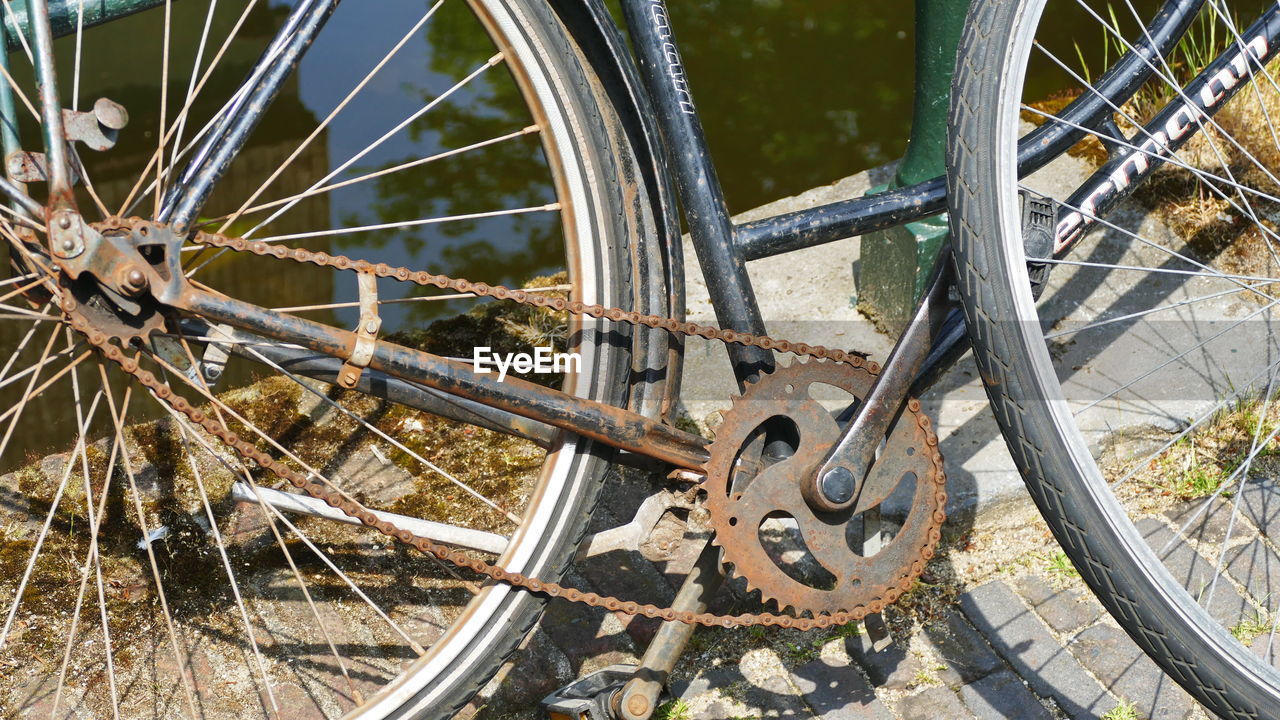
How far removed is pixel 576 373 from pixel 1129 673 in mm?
1318

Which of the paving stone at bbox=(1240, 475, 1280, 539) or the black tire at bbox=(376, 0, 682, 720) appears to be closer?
the black tire at bbox=(376, 0, 682, 720)

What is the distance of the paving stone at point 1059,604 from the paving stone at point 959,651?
17 cm

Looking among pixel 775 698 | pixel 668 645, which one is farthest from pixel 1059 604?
pixel 668 645

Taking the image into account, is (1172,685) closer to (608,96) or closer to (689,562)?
(689,562)

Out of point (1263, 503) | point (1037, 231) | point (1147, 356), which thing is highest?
point (1147, 356)

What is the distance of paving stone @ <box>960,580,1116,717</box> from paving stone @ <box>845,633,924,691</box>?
188 millimetres

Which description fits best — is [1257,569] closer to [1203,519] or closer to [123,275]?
[1203,519]

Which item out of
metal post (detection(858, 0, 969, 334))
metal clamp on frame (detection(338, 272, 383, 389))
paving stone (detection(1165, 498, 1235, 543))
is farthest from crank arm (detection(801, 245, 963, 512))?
paving stone (detection(1165, 498, 1235, 543))

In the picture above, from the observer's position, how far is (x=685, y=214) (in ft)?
7.12

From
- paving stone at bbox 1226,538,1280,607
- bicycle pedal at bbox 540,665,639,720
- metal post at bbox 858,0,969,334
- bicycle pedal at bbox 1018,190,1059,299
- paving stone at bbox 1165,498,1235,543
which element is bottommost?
bicycle pedal at bbox 540,665,639,720

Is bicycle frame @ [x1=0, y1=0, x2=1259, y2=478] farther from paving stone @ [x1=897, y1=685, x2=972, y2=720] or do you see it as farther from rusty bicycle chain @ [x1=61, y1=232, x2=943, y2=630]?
paving stone @ [x1=897, y1=685, x2=972, y2=720]

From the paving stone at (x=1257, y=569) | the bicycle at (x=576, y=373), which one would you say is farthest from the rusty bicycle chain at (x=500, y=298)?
the paving stone at (x=1257, y=569)

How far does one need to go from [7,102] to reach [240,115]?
0.36 metres

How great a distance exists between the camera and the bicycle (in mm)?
1956
